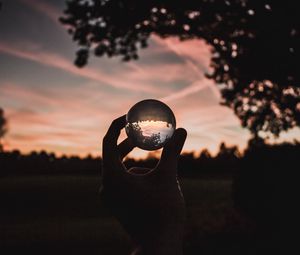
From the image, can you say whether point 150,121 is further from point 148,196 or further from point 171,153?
point 148,196

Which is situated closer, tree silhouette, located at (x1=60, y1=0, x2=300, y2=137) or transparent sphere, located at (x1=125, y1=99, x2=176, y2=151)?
transparent sphere, located at (x1=125, y1=99, x2=176, y2=151)

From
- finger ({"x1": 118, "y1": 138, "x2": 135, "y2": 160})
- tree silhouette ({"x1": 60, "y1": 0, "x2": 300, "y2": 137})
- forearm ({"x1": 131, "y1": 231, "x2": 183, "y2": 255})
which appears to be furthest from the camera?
tree silhouette ({"x1": 60, "y1": 0, "x2": 300, "y2": 137})

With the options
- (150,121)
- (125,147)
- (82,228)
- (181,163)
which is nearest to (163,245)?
(125,147)

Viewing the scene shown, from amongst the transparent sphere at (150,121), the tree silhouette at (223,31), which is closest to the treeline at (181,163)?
the tree silhouette at (223,31)

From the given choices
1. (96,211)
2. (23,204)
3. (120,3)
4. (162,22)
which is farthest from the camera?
(23,204)

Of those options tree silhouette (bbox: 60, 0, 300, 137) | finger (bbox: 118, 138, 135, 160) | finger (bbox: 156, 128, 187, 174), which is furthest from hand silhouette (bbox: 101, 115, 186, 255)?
tree silhouette (bbox: 60, 0, 300, 137)

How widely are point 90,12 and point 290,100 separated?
7.18m

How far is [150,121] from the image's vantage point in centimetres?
283

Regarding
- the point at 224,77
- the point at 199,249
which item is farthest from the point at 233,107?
the point at 199,249

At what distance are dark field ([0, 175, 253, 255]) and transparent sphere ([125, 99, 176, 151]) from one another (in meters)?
9.30

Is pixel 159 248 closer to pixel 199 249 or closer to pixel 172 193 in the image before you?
pixel 172 193

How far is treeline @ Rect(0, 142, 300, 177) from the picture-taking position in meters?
13.6

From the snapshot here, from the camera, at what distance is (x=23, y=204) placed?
79.2 feet

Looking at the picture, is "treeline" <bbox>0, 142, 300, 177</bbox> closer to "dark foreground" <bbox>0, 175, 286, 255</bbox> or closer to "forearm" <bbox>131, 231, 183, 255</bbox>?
"dark foreground" <bbox>0, 175, 286, 255</bbox>
